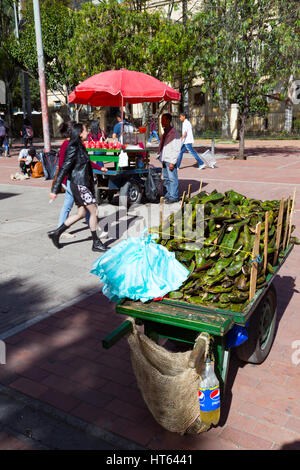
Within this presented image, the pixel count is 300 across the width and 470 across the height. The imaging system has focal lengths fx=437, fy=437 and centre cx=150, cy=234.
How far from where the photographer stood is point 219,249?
11.1ft

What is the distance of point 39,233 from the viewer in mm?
7906

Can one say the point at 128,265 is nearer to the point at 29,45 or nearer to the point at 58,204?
the point at 58,204

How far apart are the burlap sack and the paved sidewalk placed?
17 cm

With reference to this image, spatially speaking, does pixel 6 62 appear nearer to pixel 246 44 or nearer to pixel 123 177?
pixel 246 44

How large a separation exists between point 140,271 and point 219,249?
73cm

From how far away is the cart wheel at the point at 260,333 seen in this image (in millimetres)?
3504

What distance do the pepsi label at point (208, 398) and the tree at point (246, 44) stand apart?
14.6 metres

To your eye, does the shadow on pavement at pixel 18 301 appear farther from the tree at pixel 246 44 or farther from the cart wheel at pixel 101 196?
the tree at pixel 246 44

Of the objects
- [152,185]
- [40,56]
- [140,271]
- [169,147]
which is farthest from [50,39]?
[140,271]

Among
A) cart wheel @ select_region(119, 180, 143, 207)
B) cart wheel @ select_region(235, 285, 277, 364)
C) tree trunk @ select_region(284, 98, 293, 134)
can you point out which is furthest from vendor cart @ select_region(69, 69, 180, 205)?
tree trunk @ select_region(284, 98, 293, 134)

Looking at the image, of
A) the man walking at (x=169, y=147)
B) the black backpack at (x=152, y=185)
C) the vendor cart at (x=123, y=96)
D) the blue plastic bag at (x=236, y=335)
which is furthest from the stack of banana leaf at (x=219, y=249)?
the black backpack at (x=152, y=185)

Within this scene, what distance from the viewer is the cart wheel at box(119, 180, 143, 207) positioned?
31.9ft
